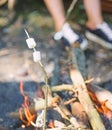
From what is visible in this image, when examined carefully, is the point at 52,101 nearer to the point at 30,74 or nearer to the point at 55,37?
the point at 30,74

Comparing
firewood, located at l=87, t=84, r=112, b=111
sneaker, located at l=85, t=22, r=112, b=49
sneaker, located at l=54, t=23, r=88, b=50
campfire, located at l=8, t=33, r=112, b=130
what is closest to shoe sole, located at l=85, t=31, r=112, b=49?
sneaker, located at l=85, t=22, r=112, b=49

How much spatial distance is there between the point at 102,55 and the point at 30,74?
0.75 m

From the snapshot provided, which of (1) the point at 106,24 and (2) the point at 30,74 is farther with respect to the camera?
(1) the point at 106,24

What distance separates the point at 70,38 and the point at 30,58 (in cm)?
43

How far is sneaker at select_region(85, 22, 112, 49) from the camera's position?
12.1 feet

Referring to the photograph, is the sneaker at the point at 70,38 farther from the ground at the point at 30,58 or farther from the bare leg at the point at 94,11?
the bare leg at the point at 94,11

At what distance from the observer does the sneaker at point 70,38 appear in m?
3.55

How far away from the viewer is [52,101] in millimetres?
2391

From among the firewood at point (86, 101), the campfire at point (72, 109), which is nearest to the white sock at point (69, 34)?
the firewood at point (86, 101)

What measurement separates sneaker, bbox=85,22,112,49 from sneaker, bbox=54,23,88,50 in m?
0.20

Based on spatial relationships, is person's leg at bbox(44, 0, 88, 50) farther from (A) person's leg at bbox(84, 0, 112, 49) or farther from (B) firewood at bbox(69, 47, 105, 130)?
(B) firewood at bbox(69, 47, 105, 130)

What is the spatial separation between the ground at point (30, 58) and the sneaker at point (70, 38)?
0.13m

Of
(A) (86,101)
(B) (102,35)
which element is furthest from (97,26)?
(A) (86,101)

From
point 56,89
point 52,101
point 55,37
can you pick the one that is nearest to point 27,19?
point 55,37
